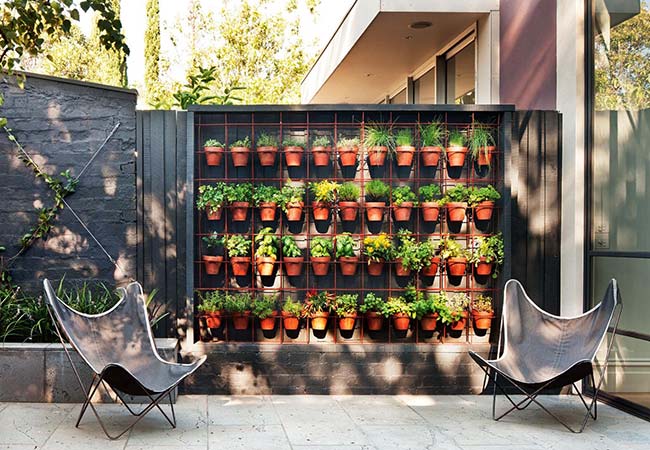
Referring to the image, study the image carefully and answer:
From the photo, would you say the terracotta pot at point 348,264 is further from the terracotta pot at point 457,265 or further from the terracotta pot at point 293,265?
the terracotta pot at point 457,265

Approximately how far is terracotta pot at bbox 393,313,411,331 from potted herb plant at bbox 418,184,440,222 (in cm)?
76

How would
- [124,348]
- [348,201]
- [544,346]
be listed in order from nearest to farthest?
[124,348]
[544,346]
[348,201]

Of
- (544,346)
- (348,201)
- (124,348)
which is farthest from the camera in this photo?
(348,201)

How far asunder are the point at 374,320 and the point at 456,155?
4.65ft

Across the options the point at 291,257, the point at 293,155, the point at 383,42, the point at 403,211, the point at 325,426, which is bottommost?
the point at 325,426

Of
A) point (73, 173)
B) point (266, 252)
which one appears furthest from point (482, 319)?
point (73, 173)

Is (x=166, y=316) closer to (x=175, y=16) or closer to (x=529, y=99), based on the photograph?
(x=529, y=99)

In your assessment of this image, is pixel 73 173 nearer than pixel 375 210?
No

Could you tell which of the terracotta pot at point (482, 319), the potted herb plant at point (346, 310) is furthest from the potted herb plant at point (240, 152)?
the terracotta pot at point (482, 319)

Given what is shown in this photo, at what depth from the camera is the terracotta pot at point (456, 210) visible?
602 centimetres

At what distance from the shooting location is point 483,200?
603 cm

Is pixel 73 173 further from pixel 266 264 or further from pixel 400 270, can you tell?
pixel 400 270

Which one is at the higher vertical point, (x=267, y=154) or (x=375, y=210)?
(x=267, y=154)

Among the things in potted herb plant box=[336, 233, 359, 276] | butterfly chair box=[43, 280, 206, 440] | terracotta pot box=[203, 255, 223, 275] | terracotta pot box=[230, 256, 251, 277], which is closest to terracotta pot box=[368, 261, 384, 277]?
potted herb plant box=[336, 233, 359, 276]
